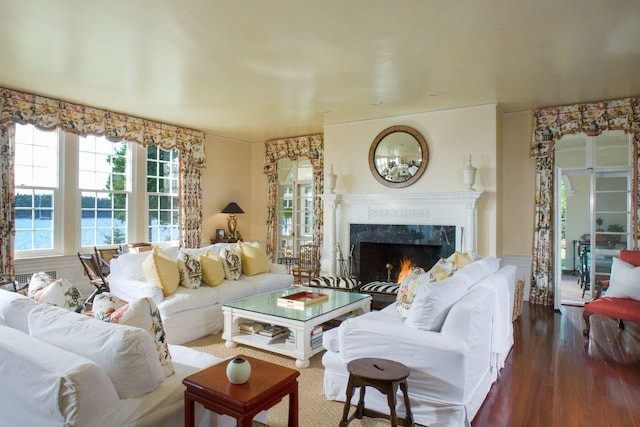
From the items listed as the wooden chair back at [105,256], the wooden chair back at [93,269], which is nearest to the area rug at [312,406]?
the wooden chair back at [93,269]

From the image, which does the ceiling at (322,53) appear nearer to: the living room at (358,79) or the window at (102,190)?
the living room at (358,79)

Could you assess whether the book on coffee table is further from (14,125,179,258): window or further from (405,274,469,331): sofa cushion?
(14,125,179,258): window

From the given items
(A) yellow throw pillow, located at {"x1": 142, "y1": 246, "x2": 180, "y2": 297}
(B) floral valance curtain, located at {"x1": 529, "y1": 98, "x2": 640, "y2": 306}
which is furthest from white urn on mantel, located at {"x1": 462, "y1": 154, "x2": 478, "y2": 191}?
(A) yellow throw pillow, located at {"x1": 142, "y1": 246, "x2": 180, "y2": 297}

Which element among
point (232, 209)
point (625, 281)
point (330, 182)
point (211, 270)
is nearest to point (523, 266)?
point (625, 281)

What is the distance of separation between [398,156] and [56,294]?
4.92 metres

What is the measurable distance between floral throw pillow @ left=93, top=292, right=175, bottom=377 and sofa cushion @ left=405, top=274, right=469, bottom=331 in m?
1.52

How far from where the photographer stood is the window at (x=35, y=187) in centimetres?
553

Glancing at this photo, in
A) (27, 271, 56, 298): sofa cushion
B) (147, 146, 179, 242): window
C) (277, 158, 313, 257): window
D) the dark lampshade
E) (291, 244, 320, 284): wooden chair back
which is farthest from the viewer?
(277, 158, 313, 257): window

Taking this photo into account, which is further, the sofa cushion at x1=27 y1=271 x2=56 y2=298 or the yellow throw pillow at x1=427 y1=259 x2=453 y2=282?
the yellow throw pillow at x1=427 y1=259 x2=453 y2=282

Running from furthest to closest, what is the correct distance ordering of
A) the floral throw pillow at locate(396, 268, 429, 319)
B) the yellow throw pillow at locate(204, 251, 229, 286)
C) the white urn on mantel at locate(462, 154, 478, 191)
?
the white urn on mantel at locate(462, 154, 478, 191)
the yellow throw pillow at locate(204, 251, 229, 286)
the floral throw pillow at locate(396, 268, 429, 319)

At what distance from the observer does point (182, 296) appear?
423 cm

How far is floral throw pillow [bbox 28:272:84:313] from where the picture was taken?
246 centimetres

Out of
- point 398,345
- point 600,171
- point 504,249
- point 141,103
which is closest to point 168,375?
point 398,345

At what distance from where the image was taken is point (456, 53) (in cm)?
394
